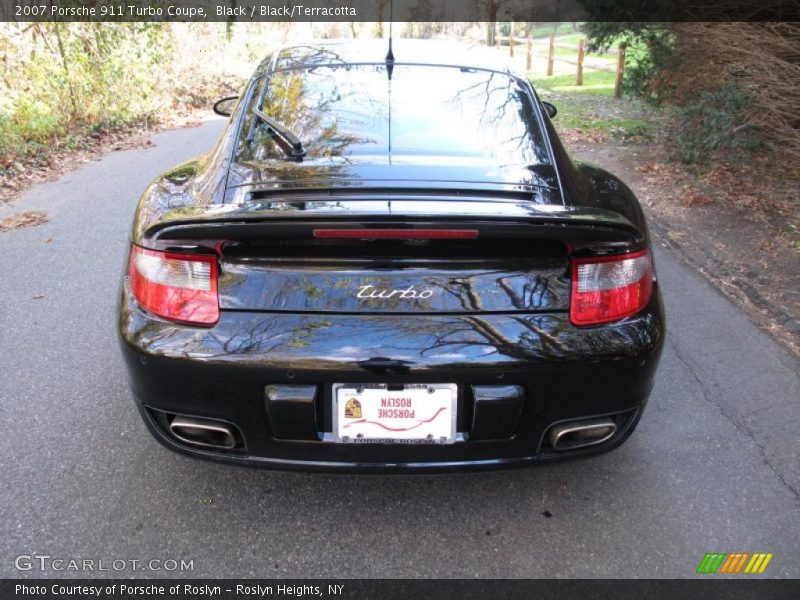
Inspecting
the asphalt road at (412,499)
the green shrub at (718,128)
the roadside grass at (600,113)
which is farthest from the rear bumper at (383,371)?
the roadside grass at (600,113)

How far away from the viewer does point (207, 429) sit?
2086 mm

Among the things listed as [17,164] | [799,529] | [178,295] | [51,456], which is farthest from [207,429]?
[17,164]

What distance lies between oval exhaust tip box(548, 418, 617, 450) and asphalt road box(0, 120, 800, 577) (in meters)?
0.34

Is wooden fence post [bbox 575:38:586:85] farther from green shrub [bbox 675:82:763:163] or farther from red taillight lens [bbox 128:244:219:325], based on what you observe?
red taillight lens [bbox 128:244:219:325]

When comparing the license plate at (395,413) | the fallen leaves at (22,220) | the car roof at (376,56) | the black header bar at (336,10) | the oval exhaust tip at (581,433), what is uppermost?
the black header bar at (336,10)

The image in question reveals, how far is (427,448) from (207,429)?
2.38 ft

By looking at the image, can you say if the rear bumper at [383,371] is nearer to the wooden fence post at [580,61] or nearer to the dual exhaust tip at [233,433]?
the dual exhaust tip at [233,433]

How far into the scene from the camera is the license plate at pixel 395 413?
193cm

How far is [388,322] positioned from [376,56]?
1.76 m
